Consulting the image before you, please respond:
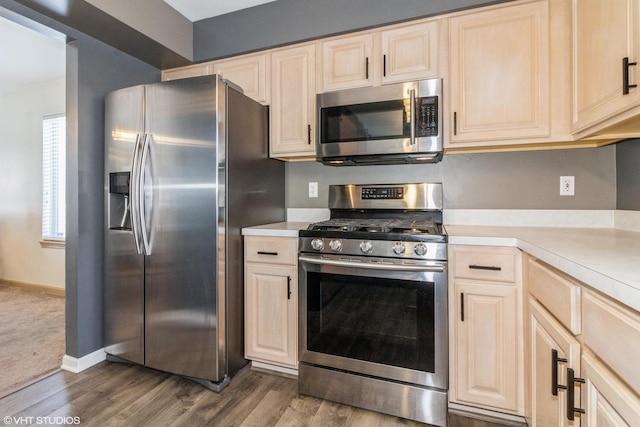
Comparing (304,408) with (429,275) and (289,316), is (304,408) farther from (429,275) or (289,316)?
(429,275)

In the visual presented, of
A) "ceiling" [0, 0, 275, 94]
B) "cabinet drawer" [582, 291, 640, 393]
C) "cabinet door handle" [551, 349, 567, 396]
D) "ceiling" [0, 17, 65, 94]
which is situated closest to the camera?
"cabinet drawer" [582, 291, 640, 393]

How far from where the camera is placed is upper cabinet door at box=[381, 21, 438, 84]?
1.86m

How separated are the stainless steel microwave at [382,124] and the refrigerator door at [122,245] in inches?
46.1

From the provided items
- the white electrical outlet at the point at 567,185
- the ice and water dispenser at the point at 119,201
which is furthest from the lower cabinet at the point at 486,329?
the ice and water dispenser at the point at 119,201

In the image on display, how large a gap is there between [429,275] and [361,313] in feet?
1.33

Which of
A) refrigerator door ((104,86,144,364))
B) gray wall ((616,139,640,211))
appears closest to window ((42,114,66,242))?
refrigerator door ((104,86,144,364))

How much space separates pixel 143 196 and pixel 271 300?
988mm

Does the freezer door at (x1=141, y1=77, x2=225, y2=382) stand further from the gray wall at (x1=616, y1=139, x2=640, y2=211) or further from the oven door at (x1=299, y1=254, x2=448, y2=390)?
the gray wall at (x1=616, y1=139, x2=640, y2=211)

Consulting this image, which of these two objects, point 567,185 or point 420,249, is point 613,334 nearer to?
point 420,249

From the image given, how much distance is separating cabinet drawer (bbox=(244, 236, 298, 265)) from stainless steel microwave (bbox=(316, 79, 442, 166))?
60cm

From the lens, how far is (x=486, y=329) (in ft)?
5.09

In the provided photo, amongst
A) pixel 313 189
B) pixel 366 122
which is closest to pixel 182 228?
pixel 313 189

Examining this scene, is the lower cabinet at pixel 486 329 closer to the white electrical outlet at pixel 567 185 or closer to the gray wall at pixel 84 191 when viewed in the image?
the white electrical outlet at pixel 567 185

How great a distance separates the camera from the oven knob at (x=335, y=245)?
1.69m
